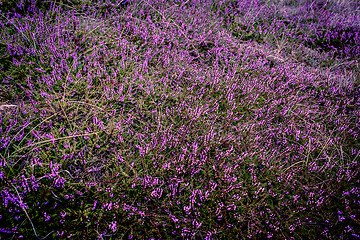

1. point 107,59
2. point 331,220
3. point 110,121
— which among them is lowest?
point 331,220

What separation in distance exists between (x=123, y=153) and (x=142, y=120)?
20.8 inches

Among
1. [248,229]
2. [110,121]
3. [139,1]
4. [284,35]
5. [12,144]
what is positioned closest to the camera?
[248,229]

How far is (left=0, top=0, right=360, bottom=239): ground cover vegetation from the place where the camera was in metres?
1.67

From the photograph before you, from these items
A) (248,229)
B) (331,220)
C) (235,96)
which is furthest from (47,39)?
(331,220)

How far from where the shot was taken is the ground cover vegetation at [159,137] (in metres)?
1.67

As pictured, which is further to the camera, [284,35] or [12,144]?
[284,35]

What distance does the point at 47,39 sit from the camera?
8.18ft

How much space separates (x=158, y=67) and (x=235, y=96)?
4.06 feet

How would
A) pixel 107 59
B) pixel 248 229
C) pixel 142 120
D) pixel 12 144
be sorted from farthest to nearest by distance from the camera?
pixel 107 59, pixel 142 120, pixel 12 144, pixel 248 229

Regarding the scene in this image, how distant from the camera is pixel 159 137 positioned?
209 centimetres

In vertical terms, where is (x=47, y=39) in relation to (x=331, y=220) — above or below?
above

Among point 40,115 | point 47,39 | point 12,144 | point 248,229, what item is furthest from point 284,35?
point 12,144

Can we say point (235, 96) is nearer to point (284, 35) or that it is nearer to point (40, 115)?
point (40, 115)

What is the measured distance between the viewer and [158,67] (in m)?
2.80
